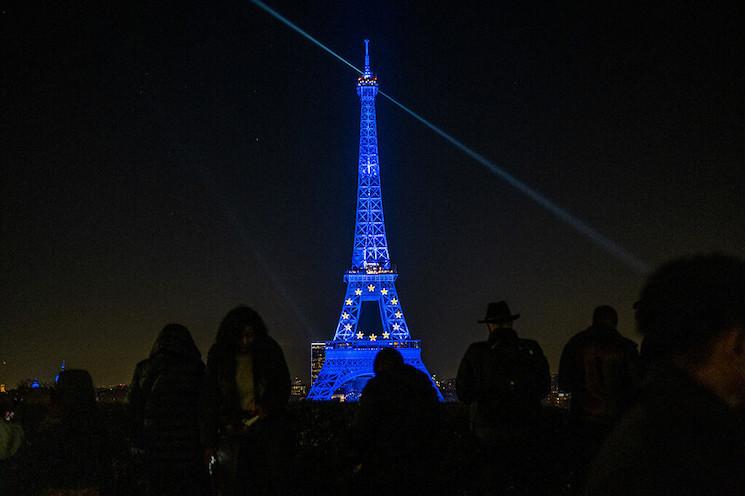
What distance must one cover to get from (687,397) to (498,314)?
5281 mm

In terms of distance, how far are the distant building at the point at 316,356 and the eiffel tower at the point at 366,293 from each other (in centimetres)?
230

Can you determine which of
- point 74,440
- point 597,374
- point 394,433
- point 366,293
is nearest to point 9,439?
point 74,440

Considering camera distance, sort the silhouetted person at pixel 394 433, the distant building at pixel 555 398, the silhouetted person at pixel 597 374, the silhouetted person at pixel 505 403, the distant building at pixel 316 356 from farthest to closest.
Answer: the distant building at pixel 316 356
the distant building at pixel 555 398
the silhouetted person at pixel 597 374
the silhouetted person at pixel 505 403
the silhouetted person at pixel 394 433

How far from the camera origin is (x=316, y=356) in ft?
200

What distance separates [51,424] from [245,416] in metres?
2.05

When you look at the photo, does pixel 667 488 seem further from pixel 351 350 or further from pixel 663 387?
pixel 351 350

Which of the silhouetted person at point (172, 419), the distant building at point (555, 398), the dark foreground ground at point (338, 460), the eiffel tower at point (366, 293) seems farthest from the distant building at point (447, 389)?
the silhouetted person at point (172, 419)

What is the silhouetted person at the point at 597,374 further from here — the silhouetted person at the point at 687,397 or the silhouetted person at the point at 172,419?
the silhouetted person at the point at 687,397

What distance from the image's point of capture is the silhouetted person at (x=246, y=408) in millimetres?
6426

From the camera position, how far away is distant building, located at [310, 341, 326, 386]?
56991 millimetres

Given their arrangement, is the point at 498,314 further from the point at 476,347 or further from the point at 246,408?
the point at 246,408

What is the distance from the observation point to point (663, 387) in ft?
6.77

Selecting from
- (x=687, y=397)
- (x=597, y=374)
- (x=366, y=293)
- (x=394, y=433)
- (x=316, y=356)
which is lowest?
(x=394, y=433)

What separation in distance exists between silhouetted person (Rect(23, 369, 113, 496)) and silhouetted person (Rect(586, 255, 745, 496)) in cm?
602
